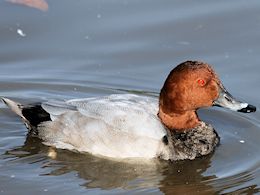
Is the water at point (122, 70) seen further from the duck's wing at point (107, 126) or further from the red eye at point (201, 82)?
the red eye at point (201, 82)

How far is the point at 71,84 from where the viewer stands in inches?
341

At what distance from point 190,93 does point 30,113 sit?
1.56 meters

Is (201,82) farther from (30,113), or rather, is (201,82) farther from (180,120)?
(30,113)

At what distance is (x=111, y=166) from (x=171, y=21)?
306 centimetres

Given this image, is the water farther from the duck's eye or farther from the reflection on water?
the duck's eye

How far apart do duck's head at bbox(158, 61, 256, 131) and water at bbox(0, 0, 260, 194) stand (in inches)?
17.7

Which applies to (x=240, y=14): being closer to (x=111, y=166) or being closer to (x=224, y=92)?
(x=224, y=92)

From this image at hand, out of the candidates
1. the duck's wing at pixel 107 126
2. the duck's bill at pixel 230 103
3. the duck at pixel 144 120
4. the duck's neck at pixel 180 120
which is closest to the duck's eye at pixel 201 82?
the duck at pixel 144 120

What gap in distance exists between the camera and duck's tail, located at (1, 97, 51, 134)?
25.5 ft

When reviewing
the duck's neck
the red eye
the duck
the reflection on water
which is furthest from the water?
the red eye

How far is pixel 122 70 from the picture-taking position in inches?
354

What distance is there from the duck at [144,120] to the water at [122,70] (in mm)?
121

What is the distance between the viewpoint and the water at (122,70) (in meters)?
7.10

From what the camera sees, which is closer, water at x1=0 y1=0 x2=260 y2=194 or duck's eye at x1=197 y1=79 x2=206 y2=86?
water at x1=0 y1=0 x2=260 y2=194
